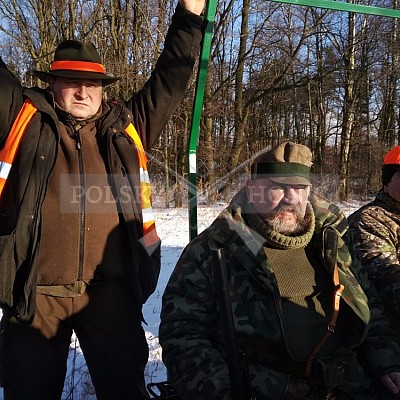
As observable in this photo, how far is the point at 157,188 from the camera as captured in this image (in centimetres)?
527

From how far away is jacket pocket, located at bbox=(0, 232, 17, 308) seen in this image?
6.08ft

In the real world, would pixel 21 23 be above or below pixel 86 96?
above

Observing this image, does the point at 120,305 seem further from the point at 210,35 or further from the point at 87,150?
the point at 210,35

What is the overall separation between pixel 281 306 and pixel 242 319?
0.57 ft

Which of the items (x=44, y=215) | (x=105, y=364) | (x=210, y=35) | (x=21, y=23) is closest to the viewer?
(x=44, y=215)

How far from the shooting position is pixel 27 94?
2010 millimetres

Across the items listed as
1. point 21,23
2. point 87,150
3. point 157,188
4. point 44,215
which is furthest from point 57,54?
point 21,23

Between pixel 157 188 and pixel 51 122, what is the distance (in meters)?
3.29

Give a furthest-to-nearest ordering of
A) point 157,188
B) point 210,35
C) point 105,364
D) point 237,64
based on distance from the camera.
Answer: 1. point 157,188
2. point 237,64
3. point 210,35
4. point 105,364

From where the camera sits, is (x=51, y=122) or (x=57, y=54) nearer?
(x=51, y=122)

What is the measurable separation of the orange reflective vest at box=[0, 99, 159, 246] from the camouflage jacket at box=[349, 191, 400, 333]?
3.95 feet

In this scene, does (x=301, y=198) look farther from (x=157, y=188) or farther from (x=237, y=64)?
(x=157, y=188)

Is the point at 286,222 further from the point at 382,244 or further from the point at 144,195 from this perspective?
the point at 382,244

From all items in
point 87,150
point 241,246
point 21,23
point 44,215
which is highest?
point 21,23
